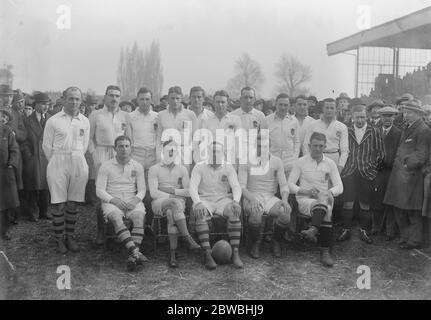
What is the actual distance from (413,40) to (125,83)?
528 cm

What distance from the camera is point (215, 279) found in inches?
184

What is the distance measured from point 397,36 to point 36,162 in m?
6.34

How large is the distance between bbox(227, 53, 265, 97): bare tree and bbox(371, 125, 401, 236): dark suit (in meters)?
1.86

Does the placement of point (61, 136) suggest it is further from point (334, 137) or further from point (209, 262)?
point (334, 137)

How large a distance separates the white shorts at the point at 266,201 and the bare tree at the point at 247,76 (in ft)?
5.56

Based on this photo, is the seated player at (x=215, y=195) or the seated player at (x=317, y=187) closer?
the seated player at (x=215, y=195)

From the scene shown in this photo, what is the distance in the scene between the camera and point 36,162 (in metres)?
6.50

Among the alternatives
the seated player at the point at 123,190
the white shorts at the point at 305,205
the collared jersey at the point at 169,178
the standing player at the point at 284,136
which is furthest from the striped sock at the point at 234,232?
the standing player at the point at 284,136

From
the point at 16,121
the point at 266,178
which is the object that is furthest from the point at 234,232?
the point at 16,121

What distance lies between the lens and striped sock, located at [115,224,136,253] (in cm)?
483

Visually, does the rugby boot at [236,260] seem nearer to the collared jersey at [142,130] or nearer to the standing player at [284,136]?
the standing player at [284,136]

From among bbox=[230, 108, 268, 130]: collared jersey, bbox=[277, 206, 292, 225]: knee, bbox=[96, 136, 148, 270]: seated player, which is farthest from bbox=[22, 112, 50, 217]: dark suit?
bbox=[277, 206, 292, 225]: knee

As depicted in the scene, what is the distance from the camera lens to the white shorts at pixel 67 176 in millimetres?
5293
